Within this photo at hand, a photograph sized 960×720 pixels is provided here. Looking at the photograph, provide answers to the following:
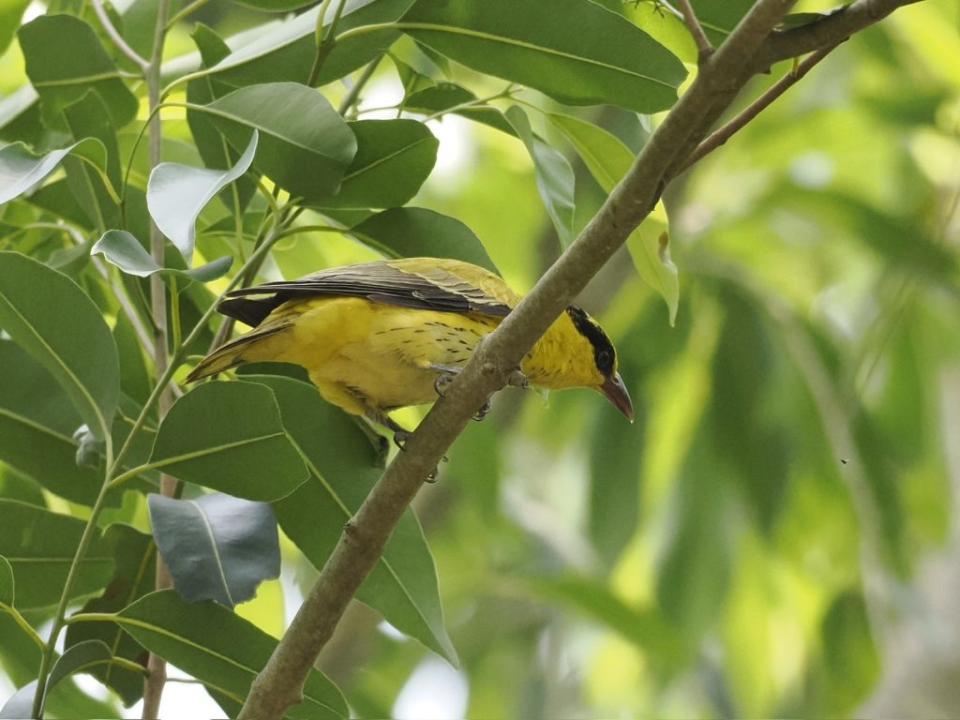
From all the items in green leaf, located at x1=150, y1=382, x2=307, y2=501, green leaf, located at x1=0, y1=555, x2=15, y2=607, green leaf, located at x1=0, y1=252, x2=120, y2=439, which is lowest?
green leaf, located at x1=0, y1=555, x2=15, y2=607

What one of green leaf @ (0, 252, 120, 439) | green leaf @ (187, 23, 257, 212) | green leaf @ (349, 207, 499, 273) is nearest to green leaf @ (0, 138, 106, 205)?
green leaf @ (0, 252, 120, 439)

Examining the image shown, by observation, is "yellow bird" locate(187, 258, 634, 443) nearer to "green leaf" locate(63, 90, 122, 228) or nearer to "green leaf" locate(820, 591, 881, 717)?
"green leaf" locate(63, 90, 122, 228)

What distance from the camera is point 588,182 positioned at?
500 centimetres

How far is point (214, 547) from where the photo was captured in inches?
88.9

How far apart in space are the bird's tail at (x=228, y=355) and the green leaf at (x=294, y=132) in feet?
1.37

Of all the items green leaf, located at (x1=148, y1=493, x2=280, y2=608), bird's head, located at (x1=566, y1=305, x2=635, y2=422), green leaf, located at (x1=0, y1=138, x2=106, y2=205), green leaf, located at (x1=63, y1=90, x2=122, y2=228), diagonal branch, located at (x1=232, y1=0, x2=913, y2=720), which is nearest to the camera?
diagonal branch, located at (x1=232, y1=0, x2=913, y2=720)

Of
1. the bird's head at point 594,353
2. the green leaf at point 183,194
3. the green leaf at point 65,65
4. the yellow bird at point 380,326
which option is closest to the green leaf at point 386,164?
the green leaf at point 183,194

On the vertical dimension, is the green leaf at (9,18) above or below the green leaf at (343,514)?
above

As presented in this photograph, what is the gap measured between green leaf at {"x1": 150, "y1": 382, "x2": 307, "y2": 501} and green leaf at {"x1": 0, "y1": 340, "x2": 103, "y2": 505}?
0.43 metres

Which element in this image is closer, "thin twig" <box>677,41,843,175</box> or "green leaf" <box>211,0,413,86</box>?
"thin twig" <box>677,41,843,175</box>

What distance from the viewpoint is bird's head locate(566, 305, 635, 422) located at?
142 inches

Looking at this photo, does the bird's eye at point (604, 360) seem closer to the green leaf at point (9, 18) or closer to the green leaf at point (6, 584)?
the green leaf at point (9, 18)

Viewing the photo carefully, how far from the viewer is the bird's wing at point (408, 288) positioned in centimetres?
298

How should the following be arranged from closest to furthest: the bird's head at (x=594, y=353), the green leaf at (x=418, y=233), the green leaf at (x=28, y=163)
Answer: the green leaf at (x=28, y=163)
the green leaf at (x=418, y=233)
the bird's head at (x=594, y=353)
